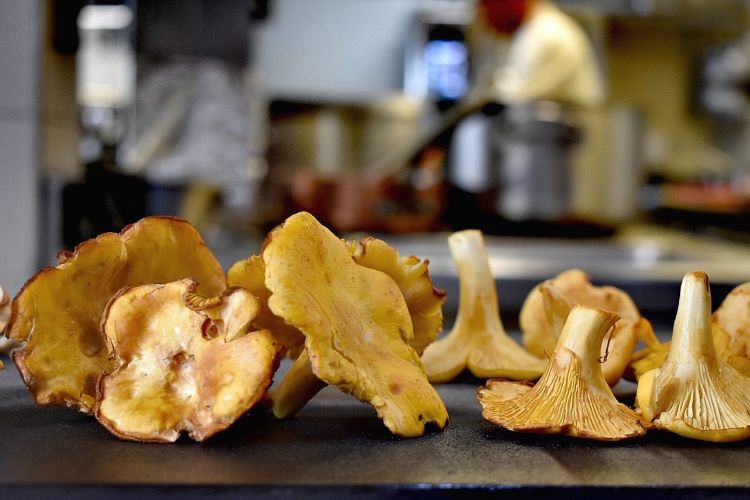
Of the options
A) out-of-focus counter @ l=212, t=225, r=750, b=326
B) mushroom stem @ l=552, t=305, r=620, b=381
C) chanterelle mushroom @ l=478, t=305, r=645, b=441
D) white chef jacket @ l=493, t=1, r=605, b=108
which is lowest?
out-of-focus counter @ l=212, t=225, r=750, b=326

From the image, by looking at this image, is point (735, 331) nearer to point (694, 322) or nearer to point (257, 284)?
point (694, 322)

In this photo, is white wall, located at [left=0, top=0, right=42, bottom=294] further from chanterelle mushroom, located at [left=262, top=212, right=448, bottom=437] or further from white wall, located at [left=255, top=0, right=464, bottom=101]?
white wall, located at [left=255, top=0, right=464, bottom=101]

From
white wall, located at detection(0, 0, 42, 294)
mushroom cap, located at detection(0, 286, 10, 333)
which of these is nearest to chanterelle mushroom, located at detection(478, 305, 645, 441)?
mushroom cap, located at detection(0, 286, 10, 333)

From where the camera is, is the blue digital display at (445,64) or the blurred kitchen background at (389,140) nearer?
the blurred kitchen background at (389,140)

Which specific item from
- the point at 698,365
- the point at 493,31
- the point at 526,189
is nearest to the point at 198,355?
the point at 698,365

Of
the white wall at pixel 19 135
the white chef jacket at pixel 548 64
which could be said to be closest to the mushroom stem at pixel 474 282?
the white wall at pixel 19 135

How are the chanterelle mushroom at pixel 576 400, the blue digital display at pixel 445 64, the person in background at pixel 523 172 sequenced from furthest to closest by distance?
1. the blue digital display at pixel 445 64
2. the person in background at pixel 523 172
3. the chanterelle mushroom at pixel 576 400

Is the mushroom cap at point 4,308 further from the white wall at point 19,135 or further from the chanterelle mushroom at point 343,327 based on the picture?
the white wall at point 19,135
